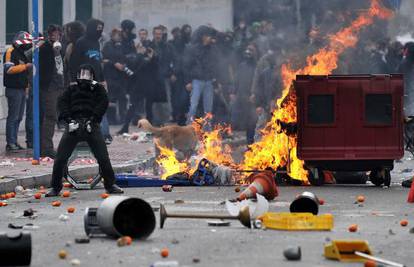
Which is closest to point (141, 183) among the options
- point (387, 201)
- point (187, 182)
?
point (187, 182)

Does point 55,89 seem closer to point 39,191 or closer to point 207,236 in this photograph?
point 39,191

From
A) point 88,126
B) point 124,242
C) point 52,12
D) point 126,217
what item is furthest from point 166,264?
point 52,12

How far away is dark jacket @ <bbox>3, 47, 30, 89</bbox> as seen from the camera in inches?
869

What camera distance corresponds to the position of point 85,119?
1645 cm

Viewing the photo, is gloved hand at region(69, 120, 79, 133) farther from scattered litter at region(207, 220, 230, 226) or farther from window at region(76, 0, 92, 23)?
window at region(76, 0, 92, 23)

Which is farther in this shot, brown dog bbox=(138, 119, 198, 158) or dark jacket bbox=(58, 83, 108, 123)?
brown dog bbox=(138, 119, 198, 158)

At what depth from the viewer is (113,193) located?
53.6 ft

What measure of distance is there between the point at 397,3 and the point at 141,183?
12.1 m

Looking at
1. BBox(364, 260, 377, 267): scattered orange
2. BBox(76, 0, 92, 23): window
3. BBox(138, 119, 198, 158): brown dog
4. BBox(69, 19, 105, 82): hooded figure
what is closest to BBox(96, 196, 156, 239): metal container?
BBox(364, 260, 377, 267): scattered orange

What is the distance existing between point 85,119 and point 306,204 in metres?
4.31

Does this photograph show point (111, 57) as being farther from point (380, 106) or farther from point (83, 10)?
point (380, 106)

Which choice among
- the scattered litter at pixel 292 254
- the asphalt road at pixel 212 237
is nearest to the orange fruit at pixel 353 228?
the asphalt road at pixel 212 237

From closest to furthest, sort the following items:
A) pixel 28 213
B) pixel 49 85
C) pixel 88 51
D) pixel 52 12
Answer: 1. pixel 28 213
2. pixel 49 85
3. pixel 88 51
4. pixel 52 12

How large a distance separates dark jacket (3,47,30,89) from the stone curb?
254 cm
